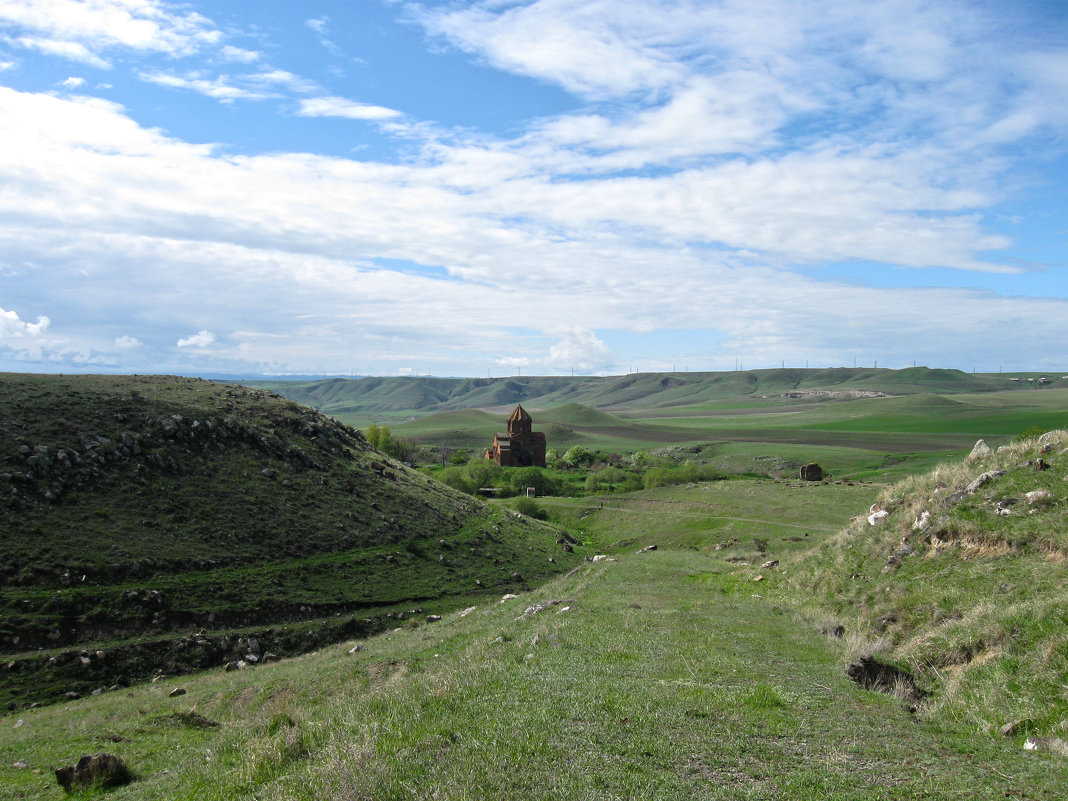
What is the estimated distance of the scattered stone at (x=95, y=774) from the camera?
11.9 metres

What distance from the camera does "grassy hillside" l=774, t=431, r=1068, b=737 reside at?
38.8 feet

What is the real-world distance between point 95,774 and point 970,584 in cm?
2075

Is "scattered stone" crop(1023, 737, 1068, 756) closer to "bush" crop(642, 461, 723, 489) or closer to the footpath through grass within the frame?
the footpath through grass

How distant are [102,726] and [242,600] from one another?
14.7 metres

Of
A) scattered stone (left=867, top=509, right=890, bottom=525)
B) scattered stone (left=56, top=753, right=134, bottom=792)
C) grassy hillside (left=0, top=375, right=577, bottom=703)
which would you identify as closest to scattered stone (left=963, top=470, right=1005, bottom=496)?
scattered stone (left=867, top=509, right=890, bottom=525)

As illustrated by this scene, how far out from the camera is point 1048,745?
9797mm

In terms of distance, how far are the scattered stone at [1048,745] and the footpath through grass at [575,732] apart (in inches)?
16.9

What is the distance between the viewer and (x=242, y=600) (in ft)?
107

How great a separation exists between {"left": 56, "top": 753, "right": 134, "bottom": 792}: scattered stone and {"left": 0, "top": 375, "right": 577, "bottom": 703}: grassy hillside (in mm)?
14746

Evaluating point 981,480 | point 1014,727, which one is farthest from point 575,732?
point 981,480

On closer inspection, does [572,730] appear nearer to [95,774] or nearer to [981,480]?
[95,774]

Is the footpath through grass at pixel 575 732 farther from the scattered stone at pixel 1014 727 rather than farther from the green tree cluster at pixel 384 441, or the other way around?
the green tree cluster at pixel 384 441

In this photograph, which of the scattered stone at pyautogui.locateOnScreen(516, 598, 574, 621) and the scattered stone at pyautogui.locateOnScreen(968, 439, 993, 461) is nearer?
the scattered stone at pyautogui.locateOnScreen(968, 439, 993, 461)

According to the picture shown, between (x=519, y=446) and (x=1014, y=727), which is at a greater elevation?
(x=1014, y=727)
